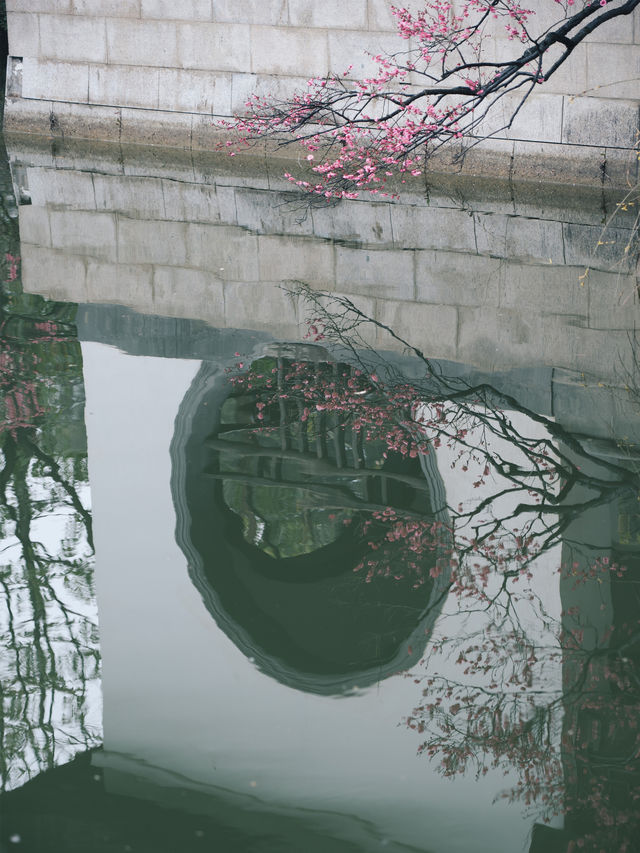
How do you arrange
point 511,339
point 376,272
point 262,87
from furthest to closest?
point 262,87 → point 376,272 → point 511,339

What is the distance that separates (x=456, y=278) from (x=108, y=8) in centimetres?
836

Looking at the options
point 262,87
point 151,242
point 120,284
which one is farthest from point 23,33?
point 120,284

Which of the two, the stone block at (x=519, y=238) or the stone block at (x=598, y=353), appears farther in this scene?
the stone block at (x=519, y=238)

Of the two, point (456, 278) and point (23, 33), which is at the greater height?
point (23, 33)

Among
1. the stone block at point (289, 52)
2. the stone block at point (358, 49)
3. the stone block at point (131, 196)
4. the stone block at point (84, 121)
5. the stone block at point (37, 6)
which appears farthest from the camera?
the stone block at point (84, 121)

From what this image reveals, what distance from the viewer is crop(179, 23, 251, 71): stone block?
13000mm

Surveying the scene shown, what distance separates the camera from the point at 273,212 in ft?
32.3

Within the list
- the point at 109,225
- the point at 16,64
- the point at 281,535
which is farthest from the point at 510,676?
the point at 16,64

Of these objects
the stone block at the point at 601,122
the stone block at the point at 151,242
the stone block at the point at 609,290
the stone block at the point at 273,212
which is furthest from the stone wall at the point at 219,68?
the stone block at the point at 151,242

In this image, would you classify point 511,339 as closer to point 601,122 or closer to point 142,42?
point 601,122

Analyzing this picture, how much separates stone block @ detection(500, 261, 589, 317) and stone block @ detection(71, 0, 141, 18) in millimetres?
7929

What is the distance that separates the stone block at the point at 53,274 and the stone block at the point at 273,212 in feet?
5.97

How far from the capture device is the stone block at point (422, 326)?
606cm

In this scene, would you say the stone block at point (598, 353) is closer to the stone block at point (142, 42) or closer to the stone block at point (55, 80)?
the stone block at point (142, 42)
